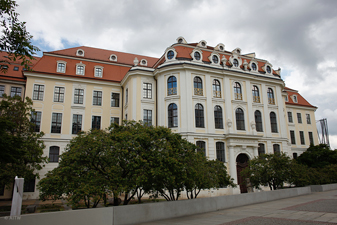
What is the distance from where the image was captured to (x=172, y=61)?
28.5 m

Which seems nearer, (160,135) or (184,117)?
(160,135)

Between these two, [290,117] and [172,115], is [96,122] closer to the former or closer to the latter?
[172,115]

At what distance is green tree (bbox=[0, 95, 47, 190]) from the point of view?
16.4m

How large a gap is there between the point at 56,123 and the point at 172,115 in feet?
42.5

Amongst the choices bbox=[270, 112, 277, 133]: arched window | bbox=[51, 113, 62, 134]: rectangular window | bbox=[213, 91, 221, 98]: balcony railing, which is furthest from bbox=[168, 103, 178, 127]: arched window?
bbox=[270, 112, 277, 133]: arched window

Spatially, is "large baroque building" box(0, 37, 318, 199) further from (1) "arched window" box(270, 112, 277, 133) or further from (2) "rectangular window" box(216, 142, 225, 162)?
(2) "rectangular window" box(216, 142, 225, 162)

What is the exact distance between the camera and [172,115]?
2750cm

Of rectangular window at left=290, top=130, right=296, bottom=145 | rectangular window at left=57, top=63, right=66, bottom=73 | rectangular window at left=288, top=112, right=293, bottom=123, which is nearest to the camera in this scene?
rectangular window at left=57, top=63, right=66, bottom=73

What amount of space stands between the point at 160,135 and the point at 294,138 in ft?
117

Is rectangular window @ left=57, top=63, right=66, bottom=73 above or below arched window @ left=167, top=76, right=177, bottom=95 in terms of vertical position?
above

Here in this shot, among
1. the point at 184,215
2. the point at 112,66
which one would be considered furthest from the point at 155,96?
the point at 184,215

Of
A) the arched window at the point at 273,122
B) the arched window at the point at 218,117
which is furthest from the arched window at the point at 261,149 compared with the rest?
the arched window at the point at 218,117

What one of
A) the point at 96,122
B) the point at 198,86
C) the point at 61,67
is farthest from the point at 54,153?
the point at 198,86

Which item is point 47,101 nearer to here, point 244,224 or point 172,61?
point 172,61
